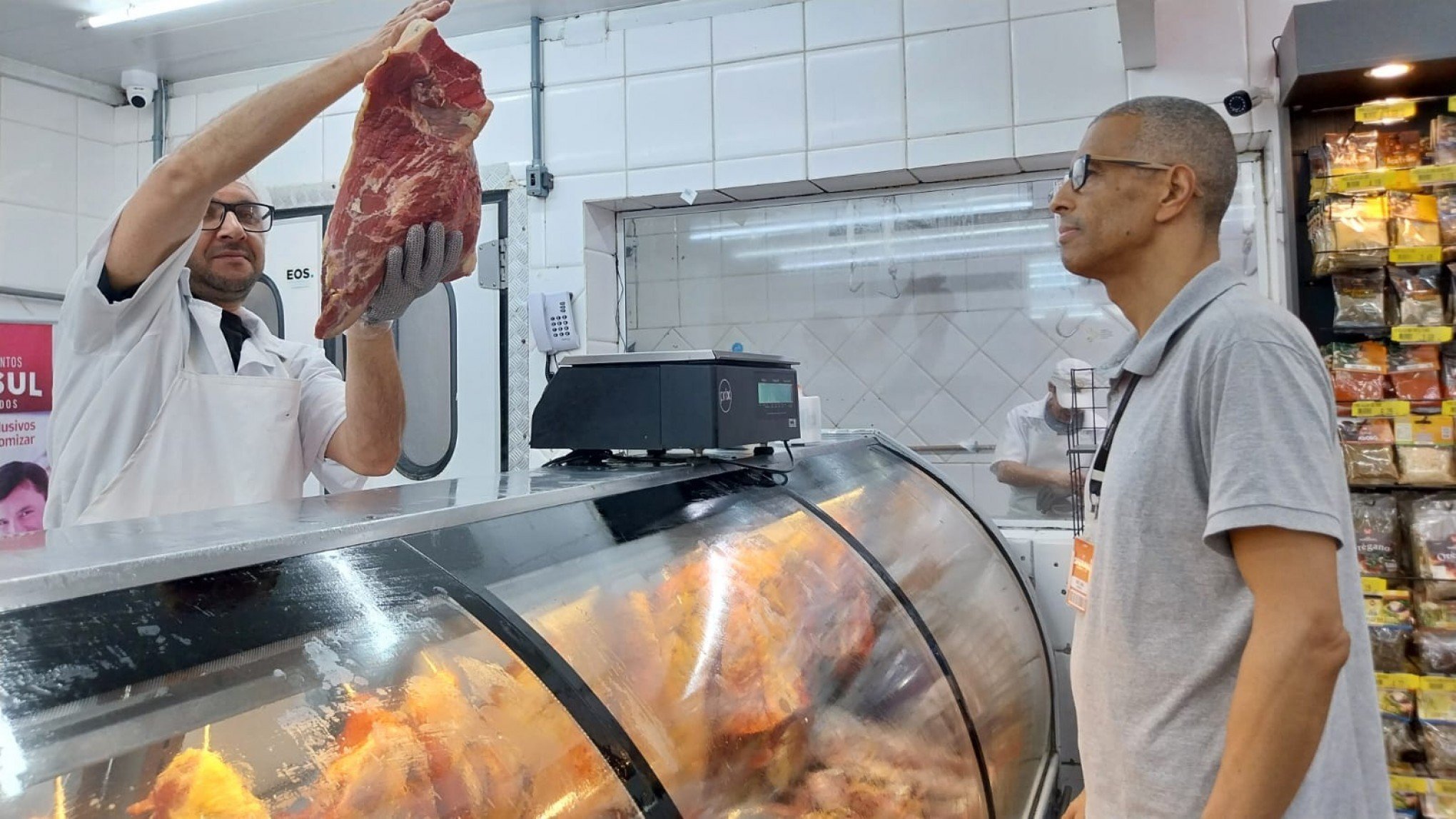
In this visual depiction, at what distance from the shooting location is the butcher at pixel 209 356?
5.00ft

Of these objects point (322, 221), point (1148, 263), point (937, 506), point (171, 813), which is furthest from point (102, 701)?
point (322, 221)

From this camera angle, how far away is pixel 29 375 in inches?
159

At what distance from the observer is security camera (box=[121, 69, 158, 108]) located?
434 centimetres

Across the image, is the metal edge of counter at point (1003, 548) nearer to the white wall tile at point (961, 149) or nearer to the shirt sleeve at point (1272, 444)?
the white wall tile at point (961, 149)

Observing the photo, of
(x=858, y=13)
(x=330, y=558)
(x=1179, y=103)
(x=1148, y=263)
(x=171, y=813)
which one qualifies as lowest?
(x=171, y=813)

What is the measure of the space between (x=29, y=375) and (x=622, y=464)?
3.63 meters

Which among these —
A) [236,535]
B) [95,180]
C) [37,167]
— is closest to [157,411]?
[236,535]

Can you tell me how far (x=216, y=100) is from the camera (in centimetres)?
445

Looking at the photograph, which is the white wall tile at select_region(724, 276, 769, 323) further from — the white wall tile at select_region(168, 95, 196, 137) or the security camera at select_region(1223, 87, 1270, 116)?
the white wall tile at select_region(168, 95, 196, 137)

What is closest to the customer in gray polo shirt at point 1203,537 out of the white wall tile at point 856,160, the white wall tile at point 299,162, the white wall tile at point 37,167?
the white wall tile at point 856,160

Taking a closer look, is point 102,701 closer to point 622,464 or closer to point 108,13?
point 622,464

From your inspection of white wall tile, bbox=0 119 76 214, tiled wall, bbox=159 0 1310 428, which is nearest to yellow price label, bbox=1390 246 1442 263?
tiled wall, bbox=159 0 1310 428

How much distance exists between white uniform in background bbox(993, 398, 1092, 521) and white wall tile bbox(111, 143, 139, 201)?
4.33 metres

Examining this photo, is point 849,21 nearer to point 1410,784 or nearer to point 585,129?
point 585,129
